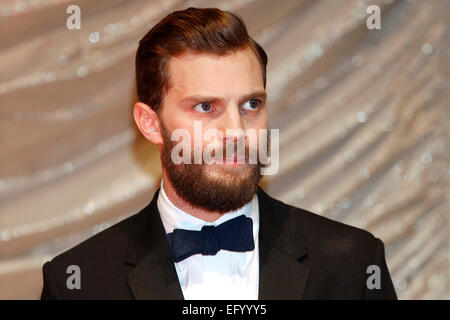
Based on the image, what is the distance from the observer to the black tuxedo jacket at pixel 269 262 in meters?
2.05

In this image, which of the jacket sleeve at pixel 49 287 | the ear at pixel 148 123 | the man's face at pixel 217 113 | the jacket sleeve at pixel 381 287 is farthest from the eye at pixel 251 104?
the jacket sleeve at pixel 49 287

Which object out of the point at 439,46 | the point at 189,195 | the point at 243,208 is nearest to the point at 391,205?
the point at 439,46

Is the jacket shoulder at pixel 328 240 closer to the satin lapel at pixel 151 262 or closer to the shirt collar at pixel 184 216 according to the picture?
the shirt collar at pixel 184 216

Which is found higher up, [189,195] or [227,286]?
[189,195]

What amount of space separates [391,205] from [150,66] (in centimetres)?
116

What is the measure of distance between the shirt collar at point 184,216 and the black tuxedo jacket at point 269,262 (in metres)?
0.03

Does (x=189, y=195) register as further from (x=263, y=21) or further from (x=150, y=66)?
(x=263, y=21)

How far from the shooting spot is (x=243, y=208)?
2.18 m

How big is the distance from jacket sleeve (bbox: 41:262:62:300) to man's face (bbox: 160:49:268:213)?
0.50 metres

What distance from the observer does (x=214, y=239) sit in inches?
83.4

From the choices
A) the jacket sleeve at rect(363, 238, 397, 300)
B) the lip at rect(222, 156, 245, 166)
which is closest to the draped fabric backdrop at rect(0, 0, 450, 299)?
the jacket sleeve at rect(363, 238, 397, 300)

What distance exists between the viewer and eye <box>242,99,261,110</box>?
2.10 meters

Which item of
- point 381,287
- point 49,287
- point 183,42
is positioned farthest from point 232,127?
point 49,287
